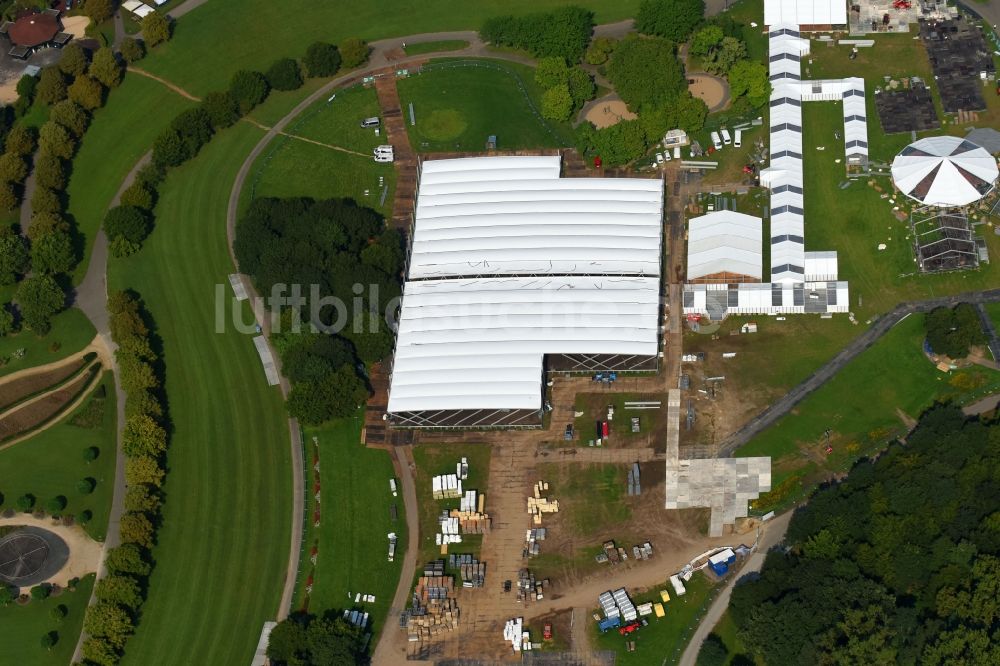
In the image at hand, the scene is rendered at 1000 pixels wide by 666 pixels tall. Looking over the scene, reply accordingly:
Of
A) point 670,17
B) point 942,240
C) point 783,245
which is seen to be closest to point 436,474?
point 783,245

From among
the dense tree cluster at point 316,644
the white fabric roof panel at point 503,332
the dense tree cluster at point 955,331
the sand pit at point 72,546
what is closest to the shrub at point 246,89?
the white fabric roof panel at point 503,332

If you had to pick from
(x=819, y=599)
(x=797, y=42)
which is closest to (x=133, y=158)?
(x=797, y=42)

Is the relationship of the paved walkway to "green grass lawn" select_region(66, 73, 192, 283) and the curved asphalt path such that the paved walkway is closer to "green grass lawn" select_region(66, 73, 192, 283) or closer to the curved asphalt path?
the curved asphalt path

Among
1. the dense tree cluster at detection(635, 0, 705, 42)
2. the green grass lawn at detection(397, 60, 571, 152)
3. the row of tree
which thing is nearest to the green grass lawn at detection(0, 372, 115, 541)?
the row of tree

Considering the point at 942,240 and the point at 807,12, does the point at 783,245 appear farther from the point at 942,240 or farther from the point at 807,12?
the point at 807,12

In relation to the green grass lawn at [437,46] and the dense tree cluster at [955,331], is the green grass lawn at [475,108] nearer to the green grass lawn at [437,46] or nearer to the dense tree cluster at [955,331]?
the green grass lawn at [437,46]
